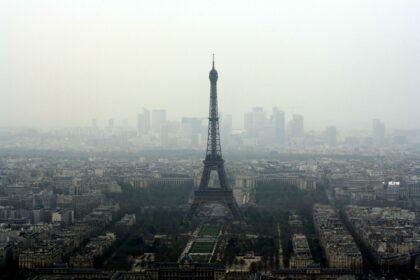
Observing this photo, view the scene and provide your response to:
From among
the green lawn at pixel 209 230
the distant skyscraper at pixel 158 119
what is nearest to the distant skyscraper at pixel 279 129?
the distant skyscraper at pixel 158 119

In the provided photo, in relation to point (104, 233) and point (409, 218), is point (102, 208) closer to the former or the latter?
point (104, 233)

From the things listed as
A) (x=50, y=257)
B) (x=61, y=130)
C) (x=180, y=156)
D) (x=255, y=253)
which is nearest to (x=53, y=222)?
(x=50, y=257)

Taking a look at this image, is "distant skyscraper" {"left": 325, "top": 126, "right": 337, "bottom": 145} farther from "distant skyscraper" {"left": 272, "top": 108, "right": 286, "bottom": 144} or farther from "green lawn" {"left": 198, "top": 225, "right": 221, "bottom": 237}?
"green lawn" {"left": 198, "top": 225, "right": 221, "bottom": 237}

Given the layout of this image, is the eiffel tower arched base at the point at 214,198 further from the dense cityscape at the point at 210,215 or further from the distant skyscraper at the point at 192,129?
the distant skyscraper at the point at 192,129

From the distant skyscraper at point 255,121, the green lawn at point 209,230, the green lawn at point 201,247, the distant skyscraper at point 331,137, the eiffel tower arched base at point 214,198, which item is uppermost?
the distant skyscraper at point 255,121

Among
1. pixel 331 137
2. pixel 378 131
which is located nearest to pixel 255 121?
pixel 331 137

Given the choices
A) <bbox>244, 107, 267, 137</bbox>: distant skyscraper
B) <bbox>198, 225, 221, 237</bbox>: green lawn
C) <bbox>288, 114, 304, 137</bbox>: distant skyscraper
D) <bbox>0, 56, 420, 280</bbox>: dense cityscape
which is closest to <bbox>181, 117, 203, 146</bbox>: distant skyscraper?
<bbox>244, 107, 267, 137</bbox>: distant skyscraper

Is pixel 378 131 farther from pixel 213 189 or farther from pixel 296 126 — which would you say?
pixel 213 189
